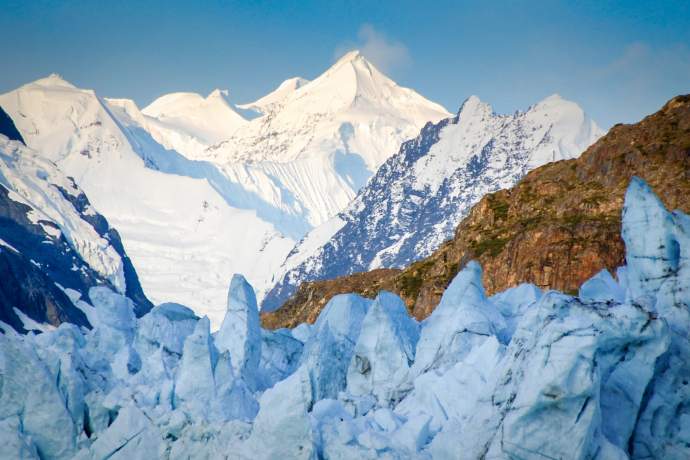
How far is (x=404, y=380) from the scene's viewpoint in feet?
163

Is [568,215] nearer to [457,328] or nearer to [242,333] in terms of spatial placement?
[242,333]

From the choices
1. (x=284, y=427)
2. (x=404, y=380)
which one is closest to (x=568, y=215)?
(x=404, y=380)

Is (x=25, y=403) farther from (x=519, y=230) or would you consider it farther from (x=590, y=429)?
(x=519, y=230)

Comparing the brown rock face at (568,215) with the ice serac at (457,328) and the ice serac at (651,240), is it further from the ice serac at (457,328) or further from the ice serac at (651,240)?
the ice serac at (651,240)

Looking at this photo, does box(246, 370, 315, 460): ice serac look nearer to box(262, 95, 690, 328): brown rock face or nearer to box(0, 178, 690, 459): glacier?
box(0, 178, 690, 459): glacier

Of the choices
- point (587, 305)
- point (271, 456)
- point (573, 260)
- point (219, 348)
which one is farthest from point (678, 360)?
point (573, 260)

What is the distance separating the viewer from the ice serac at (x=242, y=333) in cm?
5981

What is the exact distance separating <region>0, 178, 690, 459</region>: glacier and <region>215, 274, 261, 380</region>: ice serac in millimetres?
143

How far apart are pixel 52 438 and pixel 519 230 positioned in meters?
80.1

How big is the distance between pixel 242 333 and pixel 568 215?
67.4 m

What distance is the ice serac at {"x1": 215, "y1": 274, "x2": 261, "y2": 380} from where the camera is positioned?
196 ft

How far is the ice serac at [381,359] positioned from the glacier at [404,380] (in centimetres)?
9

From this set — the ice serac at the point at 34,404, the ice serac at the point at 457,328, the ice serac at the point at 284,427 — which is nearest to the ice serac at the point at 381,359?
the ice serac at the point at 457,328

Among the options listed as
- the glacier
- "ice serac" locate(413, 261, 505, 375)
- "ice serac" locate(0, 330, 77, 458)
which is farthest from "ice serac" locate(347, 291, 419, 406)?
"ice serac" locate(0, 330, 77, 458)
